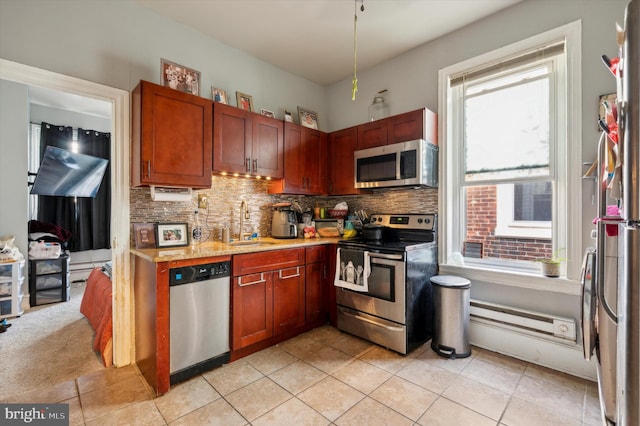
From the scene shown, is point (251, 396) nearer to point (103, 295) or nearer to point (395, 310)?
point (395, 310)

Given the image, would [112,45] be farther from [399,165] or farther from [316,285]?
[316,285]

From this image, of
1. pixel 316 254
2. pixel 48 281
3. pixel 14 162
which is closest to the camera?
pixel 316 254

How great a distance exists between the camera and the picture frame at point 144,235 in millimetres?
2387

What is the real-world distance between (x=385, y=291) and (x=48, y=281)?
435 cm

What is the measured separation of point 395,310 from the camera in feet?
8.16

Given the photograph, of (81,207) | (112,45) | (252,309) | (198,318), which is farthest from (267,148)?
(81,207)

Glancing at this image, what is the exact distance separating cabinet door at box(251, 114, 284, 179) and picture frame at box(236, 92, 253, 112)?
0.28 meters

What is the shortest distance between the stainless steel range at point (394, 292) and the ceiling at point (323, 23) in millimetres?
1792

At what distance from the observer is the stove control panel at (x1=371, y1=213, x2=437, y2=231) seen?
288 centimetres

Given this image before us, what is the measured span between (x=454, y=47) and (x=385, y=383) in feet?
9.90

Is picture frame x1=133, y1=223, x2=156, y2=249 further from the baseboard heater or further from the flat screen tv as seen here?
the flat screen tv

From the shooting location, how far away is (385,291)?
254 centimetres

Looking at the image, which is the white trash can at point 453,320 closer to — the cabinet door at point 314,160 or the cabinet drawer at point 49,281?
the cabinet door at point 314,160

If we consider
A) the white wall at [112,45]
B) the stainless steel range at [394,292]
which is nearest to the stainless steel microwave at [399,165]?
the stainless steel range at [394,292]
